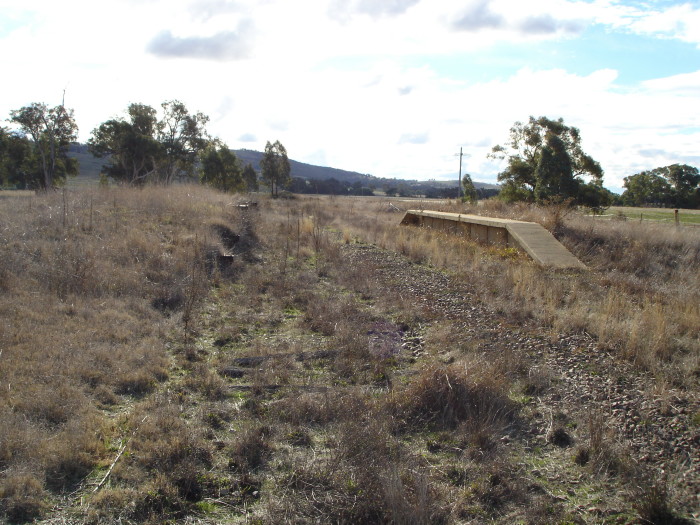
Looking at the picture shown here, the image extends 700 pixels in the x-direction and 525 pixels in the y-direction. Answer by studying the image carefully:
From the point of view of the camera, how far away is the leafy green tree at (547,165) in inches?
915

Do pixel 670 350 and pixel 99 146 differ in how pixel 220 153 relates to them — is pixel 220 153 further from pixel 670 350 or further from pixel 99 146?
pixel 670 350

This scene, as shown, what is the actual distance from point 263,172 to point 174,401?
51.3 m

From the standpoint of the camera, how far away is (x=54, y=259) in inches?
348

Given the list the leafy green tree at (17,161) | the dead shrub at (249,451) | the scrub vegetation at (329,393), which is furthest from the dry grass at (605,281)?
the leafy green tree at (17,161)

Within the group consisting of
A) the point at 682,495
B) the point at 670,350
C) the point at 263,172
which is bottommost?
the point at 682,495

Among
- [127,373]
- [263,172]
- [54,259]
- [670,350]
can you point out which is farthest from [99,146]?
[670,350]

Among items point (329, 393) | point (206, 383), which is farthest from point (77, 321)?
point (329, 393)

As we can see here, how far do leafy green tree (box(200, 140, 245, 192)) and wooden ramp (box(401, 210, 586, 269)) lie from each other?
2714 centimetres

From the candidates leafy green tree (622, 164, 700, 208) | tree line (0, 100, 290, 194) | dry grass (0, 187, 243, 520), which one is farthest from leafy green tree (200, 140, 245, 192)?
leafy green tree (622, 164, 700, 208)

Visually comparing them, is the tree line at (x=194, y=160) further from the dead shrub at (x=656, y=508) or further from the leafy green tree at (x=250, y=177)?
the dead shrub at (x=656, y=508)

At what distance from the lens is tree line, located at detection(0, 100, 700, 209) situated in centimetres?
2370

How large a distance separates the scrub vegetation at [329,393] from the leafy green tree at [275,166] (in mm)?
44066

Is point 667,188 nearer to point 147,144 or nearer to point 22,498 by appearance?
point 147,144

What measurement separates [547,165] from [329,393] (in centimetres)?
2094
